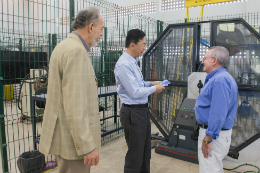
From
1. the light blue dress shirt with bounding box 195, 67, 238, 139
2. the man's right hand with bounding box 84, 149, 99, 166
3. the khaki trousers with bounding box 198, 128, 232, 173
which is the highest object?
the light blue dress shirt with bounding box 195, 67, 238, 139

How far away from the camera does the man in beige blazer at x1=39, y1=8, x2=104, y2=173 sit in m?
1.17

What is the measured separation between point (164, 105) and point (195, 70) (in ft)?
2.68

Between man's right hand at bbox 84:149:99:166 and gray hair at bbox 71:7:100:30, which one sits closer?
man's right hand at bbox 84:149:99:166

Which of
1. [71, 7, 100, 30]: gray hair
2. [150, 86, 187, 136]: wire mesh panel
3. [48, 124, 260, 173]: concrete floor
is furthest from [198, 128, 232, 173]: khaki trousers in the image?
[150, 86, 187, 136]: wire mesh panel

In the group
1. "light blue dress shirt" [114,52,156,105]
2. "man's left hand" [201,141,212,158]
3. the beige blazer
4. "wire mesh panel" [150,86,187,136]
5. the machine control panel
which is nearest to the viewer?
the beige blazer

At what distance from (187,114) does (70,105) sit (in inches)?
92.3

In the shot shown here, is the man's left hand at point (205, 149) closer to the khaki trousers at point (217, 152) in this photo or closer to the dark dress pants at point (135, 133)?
the khaki trousers at point (217, 152)

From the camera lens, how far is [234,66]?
291 cm

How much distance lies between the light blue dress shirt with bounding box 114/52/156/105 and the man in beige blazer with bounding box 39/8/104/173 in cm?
76

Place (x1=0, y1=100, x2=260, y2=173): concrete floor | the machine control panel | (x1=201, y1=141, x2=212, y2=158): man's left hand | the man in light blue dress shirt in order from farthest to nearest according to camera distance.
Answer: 1. the machine control panel
2. (x1=0, y1=100, x2=260, y2=173): concrete floor
3. the man in light blue dress shirt
4. (x1=201, y1=141, x2=212, y2=158): man's left hand

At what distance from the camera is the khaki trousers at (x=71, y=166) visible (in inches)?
50.8

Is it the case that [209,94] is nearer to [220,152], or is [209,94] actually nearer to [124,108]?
[220,152]

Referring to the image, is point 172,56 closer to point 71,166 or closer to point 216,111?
point 216,111

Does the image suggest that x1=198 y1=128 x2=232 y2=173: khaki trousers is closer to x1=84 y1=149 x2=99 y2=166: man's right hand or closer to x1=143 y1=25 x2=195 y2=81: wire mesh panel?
x1=84 y1=149 x2=99 y2=166: man's right hand
